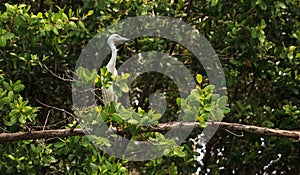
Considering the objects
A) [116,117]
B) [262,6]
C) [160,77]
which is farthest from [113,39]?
[116,117]

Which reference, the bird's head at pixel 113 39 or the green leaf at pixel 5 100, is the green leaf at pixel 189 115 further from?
the bird's head at pixel 113 39

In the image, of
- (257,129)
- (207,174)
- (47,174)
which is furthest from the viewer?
(207,174)

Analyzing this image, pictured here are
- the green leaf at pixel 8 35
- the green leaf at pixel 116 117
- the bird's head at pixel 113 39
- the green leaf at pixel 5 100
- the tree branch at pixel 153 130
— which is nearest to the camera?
the green leaf at pixel 116 117

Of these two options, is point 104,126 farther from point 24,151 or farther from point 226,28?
point 226,28

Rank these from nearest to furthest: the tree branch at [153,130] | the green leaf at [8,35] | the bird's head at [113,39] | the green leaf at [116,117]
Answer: the green leaf at [116,117]
the tree branch at [153,130]
the green leaf at [8,35]
the bird's head at [113,39]

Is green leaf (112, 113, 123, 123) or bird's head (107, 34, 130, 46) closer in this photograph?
green leaf (112, 113, 123, 123)

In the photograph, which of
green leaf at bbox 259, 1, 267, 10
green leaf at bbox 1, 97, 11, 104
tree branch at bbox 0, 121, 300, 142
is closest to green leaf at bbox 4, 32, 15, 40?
green leaf at bbox 1, 97, 11, 104

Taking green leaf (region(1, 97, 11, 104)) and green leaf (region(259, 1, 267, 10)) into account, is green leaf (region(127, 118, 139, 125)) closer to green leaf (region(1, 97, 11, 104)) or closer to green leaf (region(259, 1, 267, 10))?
green leaf (region(1, 97, 11, 104))

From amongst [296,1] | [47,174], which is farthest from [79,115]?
[296,1]

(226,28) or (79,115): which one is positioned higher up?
(226,28)

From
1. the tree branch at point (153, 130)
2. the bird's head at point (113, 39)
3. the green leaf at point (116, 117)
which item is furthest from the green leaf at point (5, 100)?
the bird's head at point (113, 39)

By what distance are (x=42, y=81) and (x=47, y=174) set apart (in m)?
0.56

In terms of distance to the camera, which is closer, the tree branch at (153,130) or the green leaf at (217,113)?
the green leaf at (217,113)

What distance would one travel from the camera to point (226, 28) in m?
3.82
